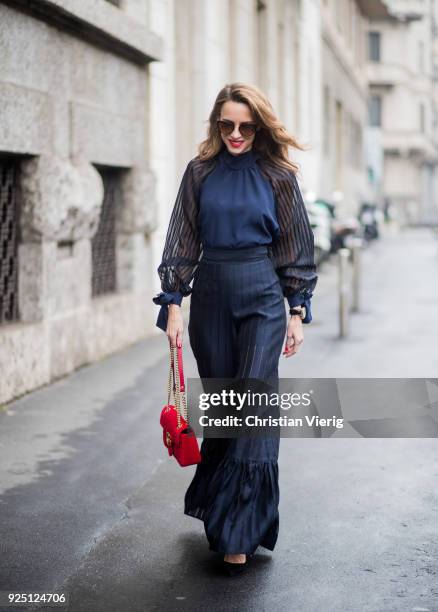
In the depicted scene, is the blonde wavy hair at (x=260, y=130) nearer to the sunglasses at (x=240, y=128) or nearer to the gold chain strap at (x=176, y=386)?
the sunglasses at (x=240, y=128)

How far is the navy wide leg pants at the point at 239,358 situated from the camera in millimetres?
4605

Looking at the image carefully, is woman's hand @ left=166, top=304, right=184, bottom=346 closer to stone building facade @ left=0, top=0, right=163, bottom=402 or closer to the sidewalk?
the sidewalk

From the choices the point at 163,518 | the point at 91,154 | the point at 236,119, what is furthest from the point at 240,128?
the point at 91,154

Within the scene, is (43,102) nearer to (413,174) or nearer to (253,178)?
(253,178)

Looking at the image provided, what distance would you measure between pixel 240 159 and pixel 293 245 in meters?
0.40

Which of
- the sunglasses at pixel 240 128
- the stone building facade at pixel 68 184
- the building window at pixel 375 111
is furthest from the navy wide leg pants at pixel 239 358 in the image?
the building window at pixel 375 111

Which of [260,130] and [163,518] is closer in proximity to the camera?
[260,130]

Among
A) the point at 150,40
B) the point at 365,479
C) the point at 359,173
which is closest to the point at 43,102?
the point at 150,40

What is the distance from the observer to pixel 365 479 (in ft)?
20.3

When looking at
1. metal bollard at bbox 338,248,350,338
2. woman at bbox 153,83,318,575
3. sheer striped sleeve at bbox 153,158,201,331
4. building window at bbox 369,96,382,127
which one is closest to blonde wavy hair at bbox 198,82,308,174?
woman at bbox 153,83,318,575

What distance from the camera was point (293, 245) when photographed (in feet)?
15.7

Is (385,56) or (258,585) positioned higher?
(385,56)

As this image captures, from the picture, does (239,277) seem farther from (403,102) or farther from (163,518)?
(403,102)

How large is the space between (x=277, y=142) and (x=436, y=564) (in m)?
1.75
